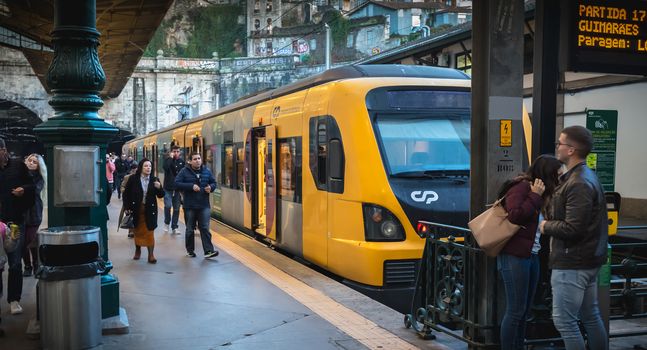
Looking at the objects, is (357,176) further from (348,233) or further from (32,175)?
(32,175)

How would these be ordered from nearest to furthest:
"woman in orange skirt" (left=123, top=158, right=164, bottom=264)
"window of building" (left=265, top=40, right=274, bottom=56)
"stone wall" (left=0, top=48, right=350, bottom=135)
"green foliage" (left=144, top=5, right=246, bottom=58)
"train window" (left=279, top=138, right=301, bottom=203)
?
"train window" (left=279, top=138, right=301, bottom=203), "woman in orange skirt" (left=123, top=158, right=164, bottom=264), "stone wall" (left=0, top=48, right=350, bottom=135), "window of building" (left=265, top=40, right=274, bottom=56), "green foliage" (left=144, top=5, right=246, bottom=58)

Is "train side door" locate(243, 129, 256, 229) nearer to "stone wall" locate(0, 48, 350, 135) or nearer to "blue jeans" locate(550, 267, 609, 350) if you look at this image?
"blue jeans" locate(550, 267, 609, 350)

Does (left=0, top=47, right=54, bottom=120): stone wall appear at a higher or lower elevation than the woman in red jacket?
higher

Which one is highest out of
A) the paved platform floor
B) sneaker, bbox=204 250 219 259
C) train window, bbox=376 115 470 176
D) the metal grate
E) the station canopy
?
the station canopy

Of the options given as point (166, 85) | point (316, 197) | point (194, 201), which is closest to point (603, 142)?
point (316, 197)

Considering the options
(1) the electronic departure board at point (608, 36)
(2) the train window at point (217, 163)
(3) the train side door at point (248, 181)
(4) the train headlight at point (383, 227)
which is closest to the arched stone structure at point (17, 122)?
(2) the train window at point (217, 163)

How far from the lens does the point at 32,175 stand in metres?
6.66

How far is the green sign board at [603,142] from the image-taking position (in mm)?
7223

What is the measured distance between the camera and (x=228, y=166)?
13.3 metres

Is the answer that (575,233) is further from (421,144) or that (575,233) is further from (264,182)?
(264,182)

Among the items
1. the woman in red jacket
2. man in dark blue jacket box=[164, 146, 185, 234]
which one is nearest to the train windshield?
the woman in red jacket

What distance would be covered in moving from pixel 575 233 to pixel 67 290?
3.50 m

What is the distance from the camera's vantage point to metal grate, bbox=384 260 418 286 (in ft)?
21.8

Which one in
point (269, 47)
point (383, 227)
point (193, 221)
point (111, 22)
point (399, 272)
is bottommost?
point (399, 272)
